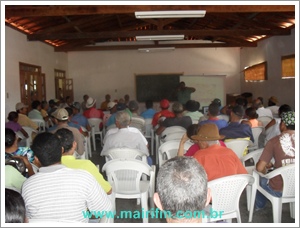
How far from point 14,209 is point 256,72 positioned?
37.2ft

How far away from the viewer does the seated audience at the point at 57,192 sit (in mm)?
2100

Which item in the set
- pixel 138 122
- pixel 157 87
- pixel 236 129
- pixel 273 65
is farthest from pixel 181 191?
pixel 157 87

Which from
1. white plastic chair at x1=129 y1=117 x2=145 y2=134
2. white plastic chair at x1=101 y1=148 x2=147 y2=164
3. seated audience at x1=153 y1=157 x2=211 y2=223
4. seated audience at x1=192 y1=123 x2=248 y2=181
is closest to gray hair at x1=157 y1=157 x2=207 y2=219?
seated audience at x1=153 y1=157 x2=211 y2=223

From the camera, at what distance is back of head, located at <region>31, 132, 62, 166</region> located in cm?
220

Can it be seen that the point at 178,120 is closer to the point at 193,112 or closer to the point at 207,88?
the point at 193,112

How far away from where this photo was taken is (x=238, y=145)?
432 cm

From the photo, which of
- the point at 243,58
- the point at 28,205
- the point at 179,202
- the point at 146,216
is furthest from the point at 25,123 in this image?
the point at 243,58

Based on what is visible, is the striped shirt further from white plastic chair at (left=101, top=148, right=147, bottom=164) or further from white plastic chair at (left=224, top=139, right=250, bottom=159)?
white plastic chair at (left=224, top=139, right=250, bottom=159)

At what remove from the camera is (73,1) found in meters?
1.95

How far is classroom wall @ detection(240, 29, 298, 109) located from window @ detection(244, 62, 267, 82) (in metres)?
0.15

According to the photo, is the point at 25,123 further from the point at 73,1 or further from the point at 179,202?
the point at 179,202

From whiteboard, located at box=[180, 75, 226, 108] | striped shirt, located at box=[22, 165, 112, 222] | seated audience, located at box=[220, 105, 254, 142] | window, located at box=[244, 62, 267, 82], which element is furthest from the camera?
window, located at box=[244, 62, 267, 82]

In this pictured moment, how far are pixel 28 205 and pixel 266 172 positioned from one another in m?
2.17

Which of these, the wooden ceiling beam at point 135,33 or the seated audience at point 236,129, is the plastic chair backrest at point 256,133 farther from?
the wooden ceiling beam at point 135,33
